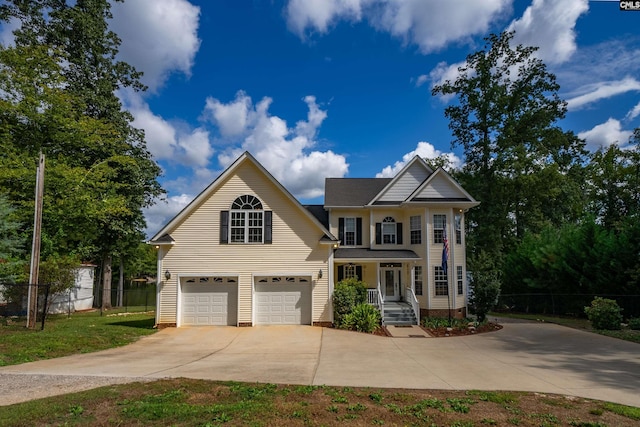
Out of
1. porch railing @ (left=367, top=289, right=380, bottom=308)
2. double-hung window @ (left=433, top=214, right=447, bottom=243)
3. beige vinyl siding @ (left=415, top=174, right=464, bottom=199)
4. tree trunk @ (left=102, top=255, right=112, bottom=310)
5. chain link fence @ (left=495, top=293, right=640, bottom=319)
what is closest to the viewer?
chain link fence @ (left=495, top=293, right=640, bottom=319)

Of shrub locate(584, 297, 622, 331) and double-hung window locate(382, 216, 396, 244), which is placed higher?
double-hung window locate(382, 216, 396, 244)

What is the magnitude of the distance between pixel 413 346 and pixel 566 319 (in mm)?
12781

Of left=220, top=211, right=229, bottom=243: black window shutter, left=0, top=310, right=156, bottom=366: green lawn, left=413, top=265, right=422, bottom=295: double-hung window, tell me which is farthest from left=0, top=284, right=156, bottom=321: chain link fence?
left=413, top=265, right=422, bottom=295: double-hung window

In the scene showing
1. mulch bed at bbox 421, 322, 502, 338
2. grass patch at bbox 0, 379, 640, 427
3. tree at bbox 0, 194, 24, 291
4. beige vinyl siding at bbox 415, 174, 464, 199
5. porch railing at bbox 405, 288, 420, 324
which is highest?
beige vinyl siding at bbox 415, 174, 464, 199

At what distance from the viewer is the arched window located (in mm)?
17375

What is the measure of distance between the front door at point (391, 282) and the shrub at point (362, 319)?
138 inches

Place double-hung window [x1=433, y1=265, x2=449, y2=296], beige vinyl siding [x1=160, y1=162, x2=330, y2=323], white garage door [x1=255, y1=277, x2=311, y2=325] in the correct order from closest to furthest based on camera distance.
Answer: beige vinyl siding [x1=160, y1=162, x2=330, y2=323]
white garage door [x1=255, y1=277, x2=311, y2=325]
double-hung window [x1=433, y1=265, x2=449, y2=296]

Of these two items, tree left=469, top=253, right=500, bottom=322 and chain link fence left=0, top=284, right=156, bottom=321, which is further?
tree left=469, top=253, right=500, bottom=322

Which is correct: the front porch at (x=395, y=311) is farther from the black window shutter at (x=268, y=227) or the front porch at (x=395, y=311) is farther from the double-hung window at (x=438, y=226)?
the black window shutter at (x=268, y=227)

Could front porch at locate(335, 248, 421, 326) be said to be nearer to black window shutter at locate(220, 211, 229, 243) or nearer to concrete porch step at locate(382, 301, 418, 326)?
concrete porch step at locate(382, 301, 418, 326)

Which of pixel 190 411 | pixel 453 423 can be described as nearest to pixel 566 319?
pixel 453 423

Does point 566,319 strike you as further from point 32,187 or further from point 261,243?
point 32,187

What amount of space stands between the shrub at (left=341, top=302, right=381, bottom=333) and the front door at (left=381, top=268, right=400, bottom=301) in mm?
3507

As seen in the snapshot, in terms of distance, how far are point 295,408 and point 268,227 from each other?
11945mm
